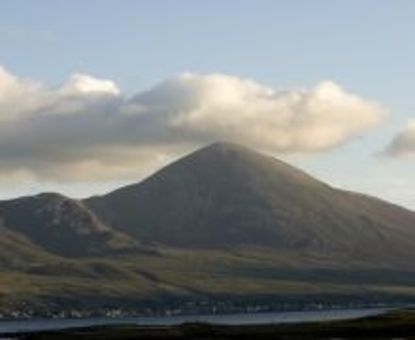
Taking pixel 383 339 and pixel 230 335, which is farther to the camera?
pixel 230 335

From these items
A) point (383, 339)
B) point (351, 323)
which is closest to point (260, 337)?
point (351, 323)

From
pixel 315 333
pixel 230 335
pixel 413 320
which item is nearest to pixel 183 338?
pixel 230 335

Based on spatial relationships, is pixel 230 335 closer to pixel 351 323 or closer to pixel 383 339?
pixel 351 323

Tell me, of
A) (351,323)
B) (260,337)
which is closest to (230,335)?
(260,337)

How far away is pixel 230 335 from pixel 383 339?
136ft

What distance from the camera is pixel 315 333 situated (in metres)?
192

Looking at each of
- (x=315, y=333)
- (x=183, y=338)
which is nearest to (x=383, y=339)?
(x=315, y=333)

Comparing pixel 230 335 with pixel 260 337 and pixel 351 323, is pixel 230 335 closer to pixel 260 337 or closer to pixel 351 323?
pixel 260 337

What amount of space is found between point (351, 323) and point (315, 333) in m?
11.2

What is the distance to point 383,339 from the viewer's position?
527 feet

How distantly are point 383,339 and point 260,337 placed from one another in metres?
34.1

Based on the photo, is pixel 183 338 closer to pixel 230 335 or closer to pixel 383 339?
pixel 230 335

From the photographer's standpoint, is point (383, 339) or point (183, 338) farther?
point (183, 338)

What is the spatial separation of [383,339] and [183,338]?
147 ft
